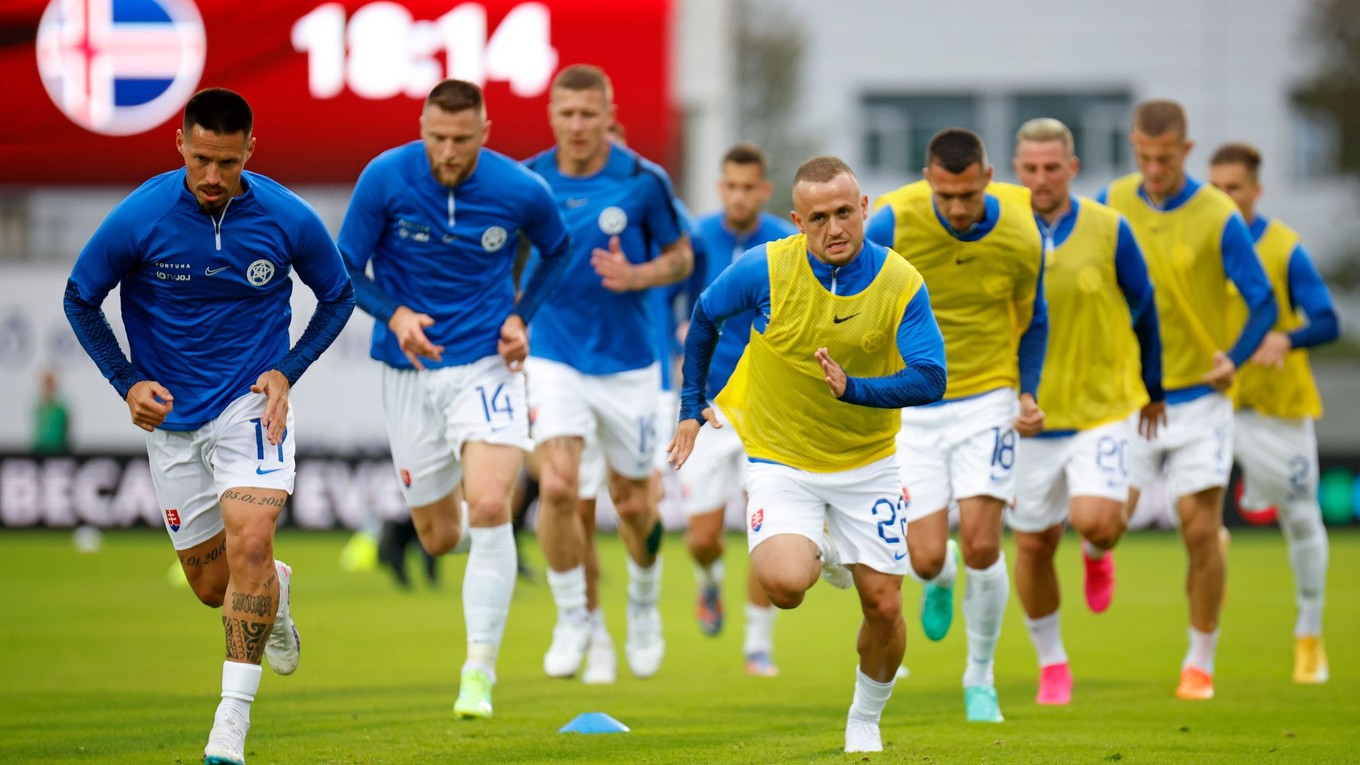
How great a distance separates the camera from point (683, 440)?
7180 millimetres

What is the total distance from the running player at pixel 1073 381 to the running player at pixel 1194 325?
0.66 metres

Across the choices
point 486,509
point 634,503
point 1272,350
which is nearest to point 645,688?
point 634,503

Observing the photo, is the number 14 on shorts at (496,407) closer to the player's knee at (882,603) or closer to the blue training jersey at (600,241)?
the blue training jersey at (600,241)

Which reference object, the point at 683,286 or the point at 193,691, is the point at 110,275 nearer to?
the point at 193,691

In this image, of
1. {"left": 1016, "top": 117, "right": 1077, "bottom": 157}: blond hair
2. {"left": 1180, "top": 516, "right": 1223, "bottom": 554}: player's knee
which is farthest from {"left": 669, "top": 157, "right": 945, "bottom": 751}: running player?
{"left": 1180, "top": 516, "right": 1223, "bottom": 554}: player's knee

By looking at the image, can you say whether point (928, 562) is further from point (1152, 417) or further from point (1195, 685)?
point (1195, 685)

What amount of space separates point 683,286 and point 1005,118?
111 ft

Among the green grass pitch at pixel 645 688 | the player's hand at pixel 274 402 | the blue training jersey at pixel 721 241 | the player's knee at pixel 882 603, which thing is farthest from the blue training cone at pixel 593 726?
the blue training jersey at pixel 721 241

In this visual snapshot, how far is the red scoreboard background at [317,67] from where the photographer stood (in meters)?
22.7

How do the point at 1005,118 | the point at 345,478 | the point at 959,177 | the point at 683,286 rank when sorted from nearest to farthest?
the point at 959,177, the point at 683,286, the point at 345,478, the point at 1005,118

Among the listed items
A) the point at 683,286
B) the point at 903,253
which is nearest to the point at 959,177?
the point at 903,253

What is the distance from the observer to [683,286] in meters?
11.5

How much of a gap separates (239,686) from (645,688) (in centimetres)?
351

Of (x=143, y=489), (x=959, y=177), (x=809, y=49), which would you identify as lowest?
(x=143, y=489)
